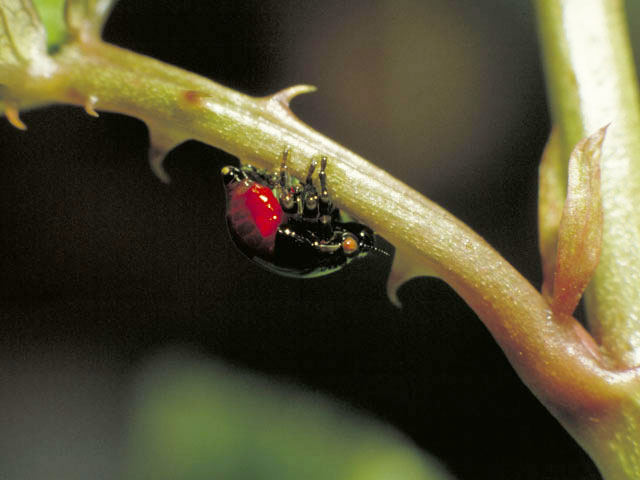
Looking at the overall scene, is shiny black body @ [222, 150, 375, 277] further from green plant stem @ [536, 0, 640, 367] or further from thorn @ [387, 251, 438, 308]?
green plant stem @ [536, 0, 640, 367]

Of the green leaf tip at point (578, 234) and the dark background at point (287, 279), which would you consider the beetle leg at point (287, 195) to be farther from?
the dark background at point (287, 279)

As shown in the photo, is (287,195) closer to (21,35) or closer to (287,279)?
(21,35)

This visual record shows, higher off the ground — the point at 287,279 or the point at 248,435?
the point at 287,279

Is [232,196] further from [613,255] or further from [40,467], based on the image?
[40,467]

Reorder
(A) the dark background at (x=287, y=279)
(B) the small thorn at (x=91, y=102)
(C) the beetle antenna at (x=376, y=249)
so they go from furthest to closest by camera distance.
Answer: (A) the dark background at (x=287, y=279) < (C) the beetle antenna at (x=376, y=249) < (B) the small thorn at (x=91, y=102)

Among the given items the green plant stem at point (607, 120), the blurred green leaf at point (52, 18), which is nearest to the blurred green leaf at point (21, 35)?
the blurred green leaf at point (52, 18)

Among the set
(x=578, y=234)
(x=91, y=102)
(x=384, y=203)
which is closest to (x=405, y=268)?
(x=384, y=203)
